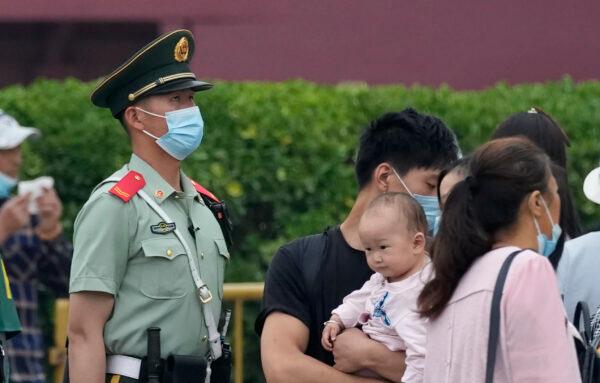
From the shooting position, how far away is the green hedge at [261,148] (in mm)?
7473

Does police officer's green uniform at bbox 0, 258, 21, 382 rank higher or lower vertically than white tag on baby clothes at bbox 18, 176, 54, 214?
lower

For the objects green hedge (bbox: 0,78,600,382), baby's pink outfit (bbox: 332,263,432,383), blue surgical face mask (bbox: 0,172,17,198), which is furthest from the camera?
green hedge (bbox: 0,78,600,382)

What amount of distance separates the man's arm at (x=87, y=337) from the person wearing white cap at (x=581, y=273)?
146 centimetres

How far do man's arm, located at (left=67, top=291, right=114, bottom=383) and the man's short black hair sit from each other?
93 cm

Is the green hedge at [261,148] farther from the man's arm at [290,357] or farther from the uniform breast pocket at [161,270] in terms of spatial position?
the man's arm at [290,357]

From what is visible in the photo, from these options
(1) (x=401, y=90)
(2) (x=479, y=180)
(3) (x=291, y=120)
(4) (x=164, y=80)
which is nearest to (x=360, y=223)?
(2) (x=479, y=180)

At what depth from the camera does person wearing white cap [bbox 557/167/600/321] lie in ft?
14.1

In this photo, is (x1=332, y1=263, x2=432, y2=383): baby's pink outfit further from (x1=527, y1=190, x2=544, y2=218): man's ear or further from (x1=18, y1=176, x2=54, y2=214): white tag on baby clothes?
(x1=18, y1=176, x2=54, y2=214): white tag on baby clothes

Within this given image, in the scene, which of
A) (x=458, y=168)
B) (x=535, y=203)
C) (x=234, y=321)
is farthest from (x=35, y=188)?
(x=535, y=203)

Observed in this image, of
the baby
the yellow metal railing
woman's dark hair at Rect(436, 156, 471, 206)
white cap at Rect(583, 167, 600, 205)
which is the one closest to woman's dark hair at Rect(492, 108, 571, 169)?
white cap at Rect(583, 167, 600, 205)

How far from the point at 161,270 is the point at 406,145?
885 mm

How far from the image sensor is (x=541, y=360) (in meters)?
3.12

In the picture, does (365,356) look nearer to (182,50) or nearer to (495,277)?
(495,277)

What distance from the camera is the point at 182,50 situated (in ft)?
15.8
